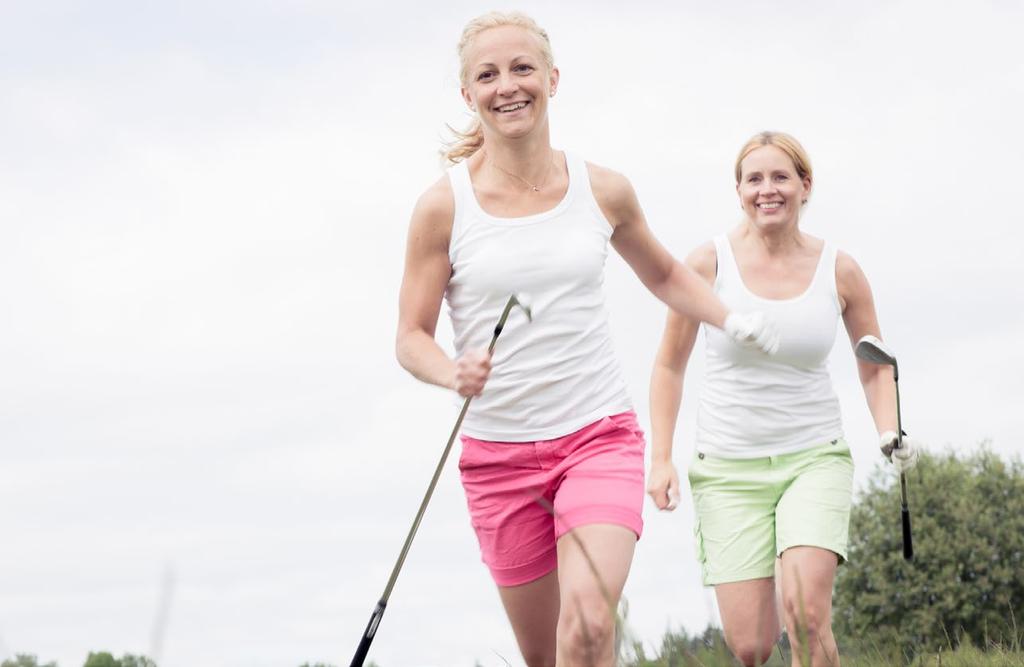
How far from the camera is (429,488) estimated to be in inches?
154

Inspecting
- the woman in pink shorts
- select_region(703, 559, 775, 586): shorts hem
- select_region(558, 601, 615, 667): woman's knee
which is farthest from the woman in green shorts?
select_region(558, 601, 615, 667): woman's knee

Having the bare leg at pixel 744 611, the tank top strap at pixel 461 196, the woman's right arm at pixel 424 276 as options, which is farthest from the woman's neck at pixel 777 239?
the woman's right arm at pixel 424 276

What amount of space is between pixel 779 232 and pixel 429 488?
144 inches

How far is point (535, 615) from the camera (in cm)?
586

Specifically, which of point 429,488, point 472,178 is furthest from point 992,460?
point 429,488

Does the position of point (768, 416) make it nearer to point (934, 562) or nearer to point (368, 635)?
point (368, 635)

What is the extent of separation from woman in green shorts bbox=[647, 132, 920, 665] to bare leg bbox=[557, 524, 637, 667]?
131 cm

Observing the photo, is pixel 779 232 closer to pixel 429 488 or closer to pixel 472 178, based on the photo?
pixel 472 178

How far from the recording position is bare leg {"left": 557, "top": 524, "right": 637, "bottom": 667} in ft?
16.6

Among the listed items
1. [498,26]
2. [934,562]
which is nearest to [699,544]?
[498,26]

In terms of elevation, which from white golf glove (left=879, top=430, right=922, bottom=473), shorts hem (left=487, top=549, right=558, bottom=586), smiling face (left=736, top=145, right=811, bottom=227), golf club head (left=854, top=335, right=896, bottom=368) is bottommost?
shorts hem (left=487, top=549, right=558, bottom=586)

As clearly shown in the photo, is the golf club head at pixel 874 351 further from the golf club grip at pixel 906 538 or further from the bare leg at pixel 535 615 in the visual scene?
the bare leg at pixel 535 615

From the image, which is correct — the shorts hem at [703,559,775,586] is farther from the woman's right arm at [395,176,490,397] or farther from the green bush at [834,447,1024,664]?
the green bush at [834,447,1024,664]

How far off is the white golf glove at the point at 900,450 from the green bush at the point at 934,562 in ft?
56.3
